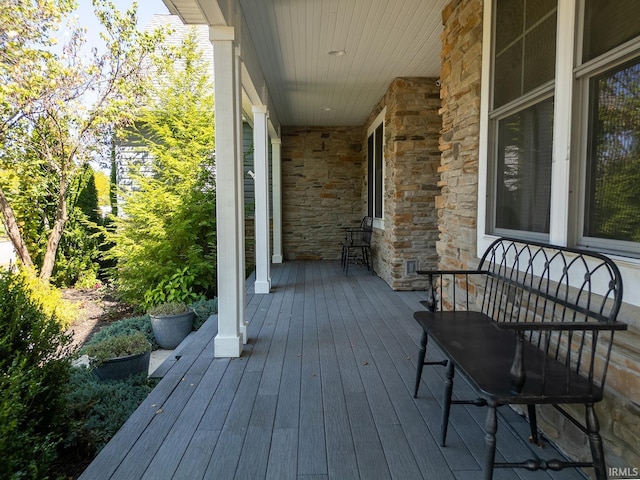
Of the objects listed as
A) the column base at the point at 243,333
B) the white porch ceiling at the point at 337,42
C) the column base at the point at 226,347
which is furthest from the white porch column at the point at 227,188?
the white porch ceiling at the point at 337,42

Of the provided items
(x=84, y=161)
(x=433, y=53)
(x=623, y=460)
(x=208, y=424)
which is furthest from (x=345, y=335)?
(x=84, y=161)

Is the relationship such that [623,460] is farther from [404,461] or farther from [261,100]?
[261,100]

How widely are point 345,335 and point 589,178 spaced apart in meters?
2.25

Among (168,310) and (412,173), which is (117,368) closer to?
(168,310)

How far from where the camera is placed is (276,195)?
298 inches

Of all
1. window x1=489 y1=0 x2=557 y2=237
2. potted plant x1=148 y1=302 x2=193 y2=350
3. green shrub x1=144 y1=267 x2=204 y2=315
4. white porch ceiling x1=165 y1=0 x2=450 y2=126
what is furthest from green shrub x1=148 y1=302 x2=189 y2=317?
window x1=489 y1=0 x2=557 y2=237

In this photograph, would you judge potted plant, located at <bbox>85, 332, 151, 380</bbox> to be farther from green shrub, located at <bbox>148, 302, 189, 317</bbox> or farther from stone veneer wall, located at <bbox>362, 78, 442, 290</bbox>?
stone veneer wall, located at <bbox>362, 78, 442, 290</bbox>

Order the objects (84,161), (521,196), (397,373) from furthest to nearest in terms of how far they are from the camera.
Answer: (84,161) → (397,373) → (521,196)

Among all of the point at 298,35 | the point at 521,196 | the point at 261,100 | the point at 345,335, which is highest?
the point at 298,35

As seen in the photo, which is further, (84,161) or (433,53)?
(84,161)

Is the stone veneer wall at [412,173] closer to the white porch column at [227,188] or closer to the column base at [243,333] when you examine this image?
the column base at [243,333]

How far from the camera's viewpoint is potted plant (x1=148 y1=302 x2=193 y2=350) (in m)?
4.13

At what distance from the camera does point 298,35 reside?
3625mm

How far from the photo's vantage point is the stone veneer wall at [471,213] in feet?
4.41
